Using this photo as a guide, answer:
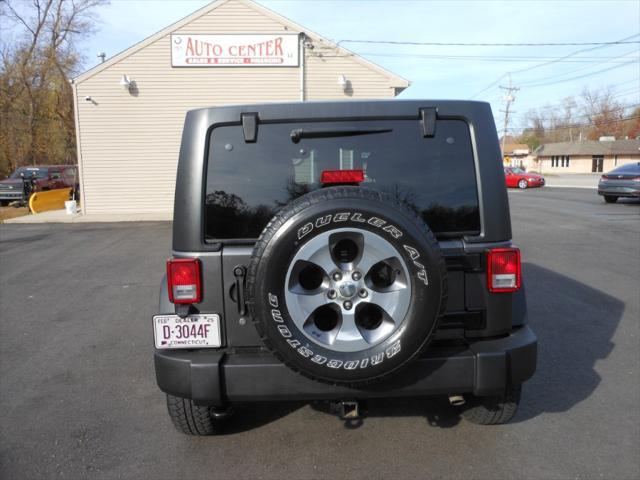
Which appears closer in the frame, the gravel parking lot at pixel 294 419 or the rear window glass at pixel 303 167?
the rear window glass at pixel 303 167

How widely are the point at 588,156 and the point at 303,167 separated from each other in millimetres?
77892

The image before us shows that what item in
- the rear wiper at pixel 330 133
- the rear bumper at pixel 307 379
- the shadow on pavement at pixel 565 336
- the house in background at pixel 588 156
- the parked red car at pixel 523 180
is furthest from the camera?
the house in background at pixel 588 156

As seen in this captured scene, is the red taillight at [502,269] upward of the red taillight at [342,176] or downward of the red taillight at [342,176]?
downward

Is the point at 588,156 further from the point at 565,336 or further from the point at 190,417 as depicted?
the point at 190,417

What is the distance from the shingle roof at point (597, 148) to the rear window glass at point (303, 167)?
244 ft

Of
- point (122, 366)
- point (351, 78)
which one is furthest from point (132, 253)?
point (351, 78)

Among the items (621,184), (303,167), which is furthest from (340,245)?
(621,184)

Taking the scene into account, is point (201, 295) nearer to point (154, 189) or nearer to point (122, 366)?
point (122, 366)

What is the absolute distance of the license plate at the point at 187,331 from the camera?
2.77 meters

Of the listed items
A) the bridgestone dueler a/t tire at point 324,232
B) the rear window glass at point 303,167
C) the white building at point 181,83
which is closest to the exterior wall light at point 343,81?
the white building at point 181,83

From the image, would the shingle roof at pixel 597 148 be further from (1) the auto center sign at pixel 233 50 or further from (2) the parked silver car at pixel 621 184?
(1) the auto center sign at pixel 233 50

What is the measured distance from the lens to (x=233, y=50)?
16938 mm

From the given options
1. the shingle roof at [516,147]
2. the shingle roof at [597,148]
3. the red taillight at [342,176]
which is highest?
the shingle roof at [516,147]

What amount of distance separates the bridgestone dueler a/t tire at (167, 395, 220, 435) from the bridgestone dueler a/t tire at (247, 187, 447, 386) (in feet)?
3.07
